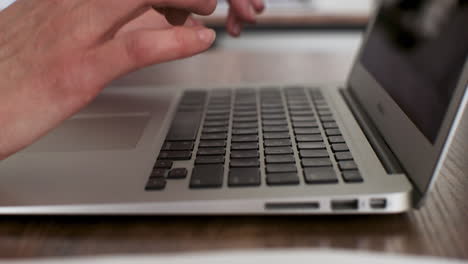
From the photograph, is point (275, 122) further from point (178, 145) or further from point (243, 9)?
point (243, 9)

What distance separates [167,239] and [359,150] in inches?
7.6

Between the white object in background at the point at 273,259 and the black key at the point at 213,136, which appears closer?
the white object in background at the point at 273,259

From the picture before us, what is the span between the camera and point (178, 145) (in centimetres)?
47

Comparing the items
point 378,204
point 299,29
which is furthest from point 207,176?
point 299,29

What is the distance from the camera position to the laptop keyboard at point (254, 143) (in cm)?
39

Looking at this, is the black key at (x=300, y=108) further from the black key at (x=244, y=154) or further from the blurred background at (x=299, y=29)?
the blurred background at (x=299, y=29)

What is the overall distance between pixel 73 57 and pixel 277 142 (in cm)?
20

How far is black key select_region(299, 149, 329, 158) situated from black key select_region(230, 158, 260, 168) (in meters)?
0.04

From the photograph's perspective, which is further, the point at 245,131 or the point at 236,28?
the point at 236,28

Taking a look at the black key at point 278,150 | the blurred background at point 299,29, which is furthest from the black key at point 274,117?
the blurred background at point 299,29

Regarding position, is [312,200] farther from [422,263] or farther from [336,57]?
[336,57]

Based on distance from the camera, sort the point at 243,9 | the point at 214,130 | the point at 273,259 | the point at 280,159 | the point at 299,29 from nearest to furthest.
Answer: the point at 273,259 → the point at 280,159 → the point at 214,130 → the point at 243,9 → the point at 299,29

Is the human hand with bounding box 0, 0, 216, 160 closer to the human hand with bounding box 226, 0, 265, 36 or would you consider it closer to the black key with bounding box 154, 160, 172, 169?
the black key with bounding box 154, 160, 172, 169

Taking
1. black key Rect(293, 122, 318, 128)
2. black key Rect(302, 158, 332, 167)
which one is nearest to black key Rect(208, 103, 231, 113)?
black key Rect(293, 122, 318, 128)
